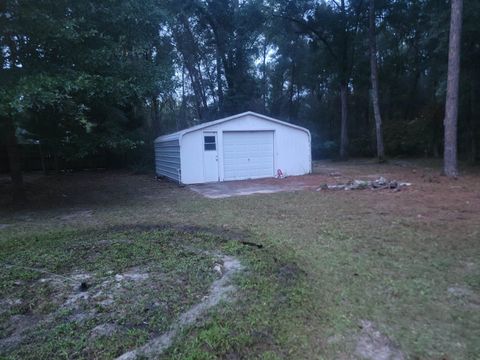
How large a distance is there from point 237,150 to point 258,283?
9806mm

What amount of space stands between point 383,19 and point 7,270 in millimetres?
21561

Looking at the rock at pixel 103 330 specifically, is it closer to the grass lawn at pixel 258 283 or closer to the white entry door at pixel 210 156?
the grass lawn at pixel 258 283

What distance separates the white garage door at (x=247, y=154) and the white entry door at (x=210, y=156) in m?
0.40

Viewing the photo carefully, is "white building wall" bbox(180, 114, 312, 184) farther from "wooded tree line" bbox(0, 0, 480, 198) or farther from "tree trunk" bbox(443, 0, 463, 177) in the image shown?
"tree trunk" bbox(443, 0, 463, 177)

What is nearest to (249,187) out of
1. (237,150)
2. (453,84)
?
(237,150)

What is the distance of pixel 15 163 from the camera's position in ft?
29.1

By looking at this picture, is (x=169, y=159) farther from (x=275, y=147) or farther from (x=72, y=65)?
(x=72, y=65)

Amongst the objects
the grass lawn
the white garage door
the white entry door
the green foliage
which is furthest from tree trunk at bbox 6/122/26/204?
the white garage door

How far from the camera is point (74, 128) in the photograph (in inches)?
336

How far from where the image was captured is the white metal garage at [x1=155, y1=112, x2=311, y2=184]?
40.0 ft

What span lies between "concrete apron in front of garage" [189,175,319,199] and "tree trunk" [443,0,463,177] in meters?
4.28

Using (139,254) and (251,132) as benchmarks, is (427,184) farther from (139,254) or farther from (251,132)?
(139,254)

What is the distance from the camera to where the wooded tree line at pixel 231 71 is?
728 cm

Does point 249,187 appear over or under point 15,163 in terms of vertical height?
under
